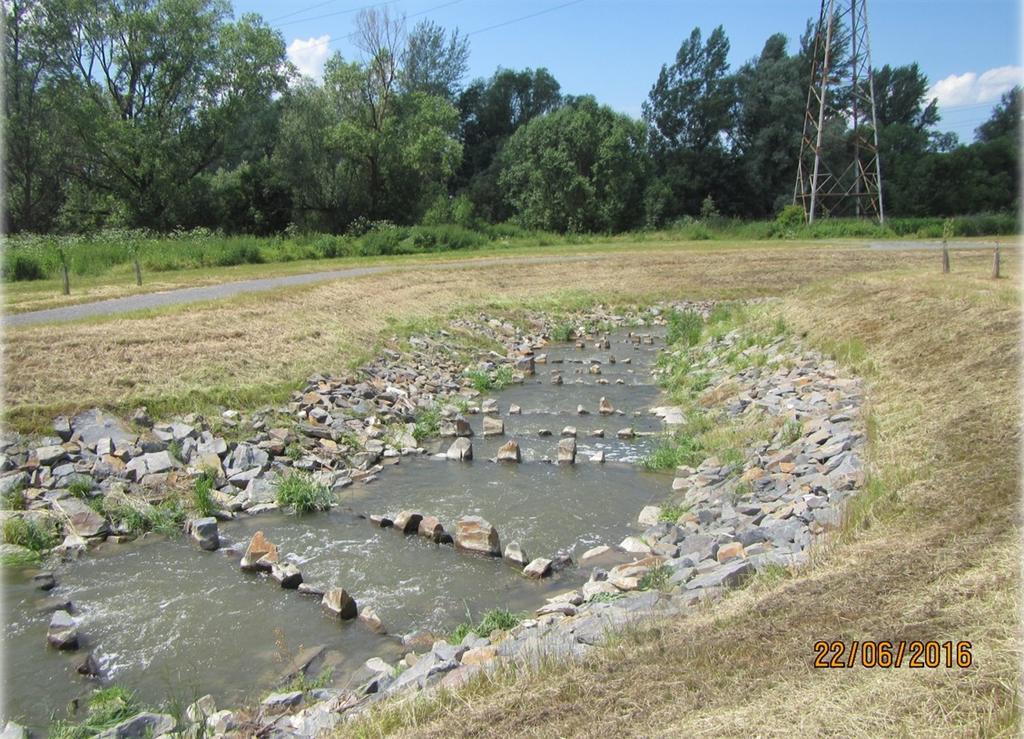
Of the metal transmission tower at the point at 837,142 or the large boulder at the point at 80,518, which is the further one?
the metal transmission tower at the point at 837,142

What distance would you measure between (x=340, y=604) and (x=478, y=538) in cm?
185

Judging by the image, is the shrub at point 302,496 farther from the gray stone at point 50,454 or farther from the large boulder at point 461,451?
the gray stone at point 50,454

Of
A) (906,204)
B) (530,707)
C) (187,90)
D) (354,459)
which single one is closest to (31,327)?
(354,459)

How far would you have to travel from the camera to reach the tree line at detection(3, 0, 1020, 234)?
155ft

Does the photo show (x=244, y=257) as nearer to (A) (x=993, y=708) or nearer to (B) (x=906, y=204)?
(A) (x=993, y=708)

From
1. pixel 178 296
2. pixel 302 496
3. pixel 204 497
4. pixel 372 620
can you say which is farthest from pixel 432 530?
pixel 178 296

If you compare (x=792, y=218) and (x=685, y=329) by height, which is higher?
(x=792, y=218)

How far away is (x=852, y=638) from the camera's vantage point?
4477mm

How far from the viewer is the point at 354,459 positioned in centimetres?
1209

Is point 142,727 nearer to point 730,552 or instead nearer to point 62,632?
point 62,632

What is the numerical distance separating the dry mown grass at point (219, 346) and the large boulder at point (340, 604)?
21.4 feet

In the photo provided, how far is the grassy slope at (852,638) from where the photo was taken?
12.5 ft

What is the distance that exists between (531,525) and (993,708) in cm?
603

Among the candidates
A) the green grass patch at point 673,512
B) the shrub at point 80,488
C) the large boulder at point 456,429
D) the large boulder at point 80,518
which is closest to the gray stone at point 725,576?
the green grass patch at point 673,512
